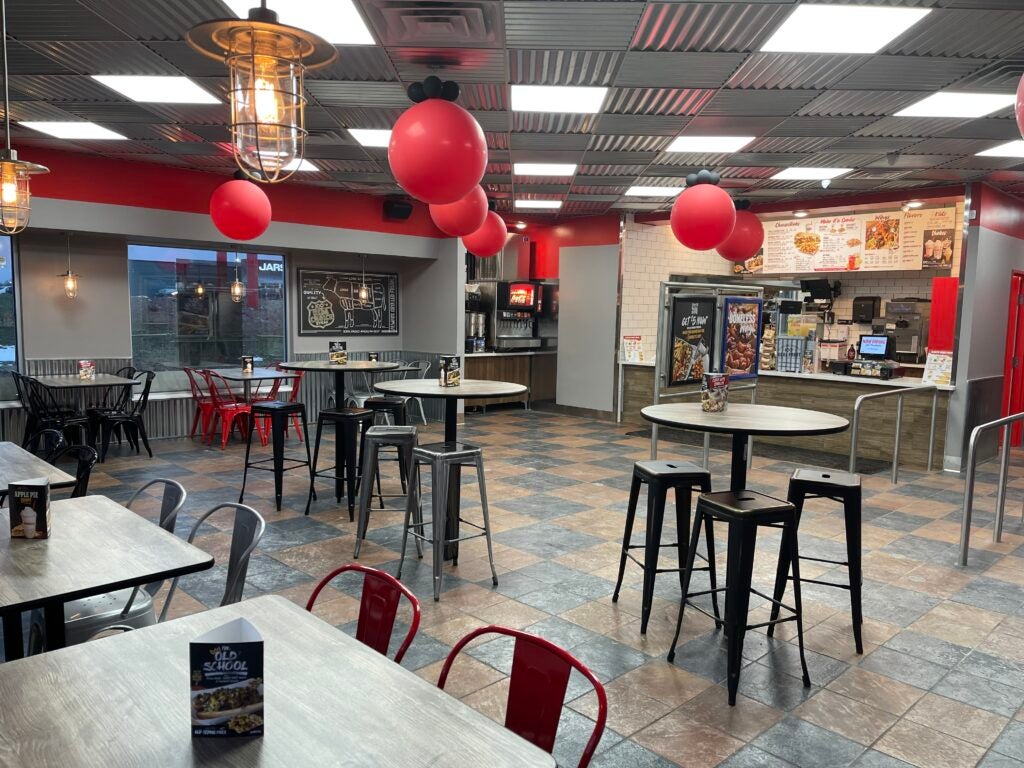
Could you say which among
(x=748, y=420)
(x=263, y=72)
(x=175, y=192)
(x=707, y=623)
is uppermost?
(x=175, y=192)

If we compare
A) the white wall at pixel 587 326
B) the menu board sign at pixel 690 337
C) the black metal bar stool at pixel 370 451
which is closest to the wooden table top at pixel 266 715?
the black metal bar stool at pixel 370 451

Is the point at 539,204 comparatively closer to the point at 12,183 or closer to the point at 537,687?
the point at 12,183

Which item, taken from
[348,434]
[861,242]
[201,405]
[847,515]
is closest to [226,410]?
[201,405]

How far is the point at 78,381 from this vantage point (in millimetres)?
6742

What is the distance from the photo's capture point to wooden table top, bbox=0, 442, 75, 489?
9.82 ft

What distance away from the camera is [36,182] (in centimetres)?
680

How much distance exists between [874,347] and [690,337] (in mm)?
3855

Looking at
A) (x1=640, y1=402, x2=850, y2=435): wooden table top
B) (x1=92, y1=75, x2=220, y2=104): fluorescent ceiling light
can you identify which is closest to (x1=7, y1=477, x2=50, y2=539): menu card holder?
(x1=640, y1=402, x2=850, y2=435): wooden table top

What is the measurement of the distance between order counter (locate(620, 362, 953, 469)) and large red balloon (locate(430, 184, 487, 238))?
3.54 meters

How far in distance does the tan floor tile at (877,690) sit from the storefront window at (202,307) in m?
8.03

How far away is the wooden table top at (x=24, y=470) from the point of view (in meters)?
2.99

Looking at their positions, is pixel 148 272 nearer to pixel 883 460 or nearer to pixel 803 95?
pixel 803 95

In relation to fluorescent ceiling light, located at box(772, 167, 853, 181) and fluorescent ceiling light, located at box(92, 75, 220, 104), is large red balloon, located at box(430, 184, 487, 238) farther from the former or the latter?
fluorescent ceiling light, located at box(772, 167, 853, 181)

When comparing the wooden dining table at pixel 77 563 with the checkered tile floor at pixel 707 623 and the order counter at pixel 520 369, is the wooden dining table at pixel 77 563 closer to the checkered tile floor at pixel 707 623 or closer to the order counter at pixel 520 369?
the checkered tile floor at pixel 707 623
